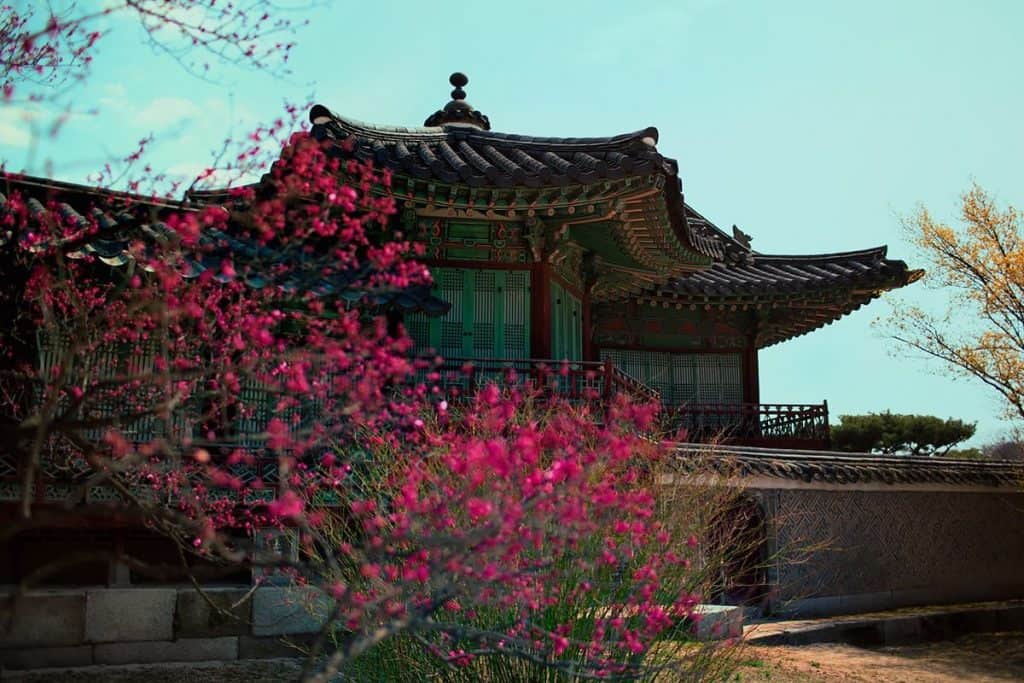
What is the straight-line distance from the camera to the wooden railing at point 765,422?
613 inches

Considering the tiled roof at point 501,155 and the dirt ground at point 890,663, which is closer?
the dirt ground at point 890,663

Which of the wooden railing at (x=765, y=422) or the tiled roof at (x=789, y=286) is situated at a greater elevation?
the tiled roof at (x=789, y=286)

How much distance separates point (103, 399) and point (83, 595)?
1.83m

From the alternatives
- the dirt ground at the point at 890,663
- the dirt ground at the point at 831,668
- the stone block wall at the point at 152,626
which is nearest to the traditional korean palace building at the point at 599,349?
the stone block wall at the point at 152,626

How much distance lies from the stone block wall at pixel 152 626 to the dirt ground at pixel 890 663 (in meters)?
3.97

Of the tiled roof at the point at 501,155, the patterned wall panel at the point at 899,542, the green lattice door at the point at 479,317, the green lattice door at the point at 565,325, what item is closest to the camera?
the tiled roof at the point at 501,155

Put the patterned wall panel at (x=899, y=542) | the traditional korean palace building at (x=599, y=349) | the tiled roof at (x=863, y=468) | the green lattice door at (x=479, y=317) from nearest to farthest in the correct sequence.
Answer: the traditional korean palace building at (x=599, y=349) → the green lattice door at (x=479, y=317) → the tiled roof at (x=863, y=468) → the patterned wall panel at (x=899, y=542)

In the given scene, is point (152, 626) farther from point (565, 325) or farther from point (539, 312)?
point (565, 325)

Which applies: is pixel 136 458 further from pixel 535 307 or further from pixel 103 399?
pixel 535 307

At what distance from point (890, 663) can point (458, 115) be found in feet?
31.6

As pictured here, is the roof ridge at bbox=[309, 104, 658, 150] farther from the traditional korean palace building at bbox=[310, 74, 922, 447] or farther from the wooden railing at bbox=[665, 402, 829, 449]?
the wooden railing at bbox=[665, 402, 829, 449]

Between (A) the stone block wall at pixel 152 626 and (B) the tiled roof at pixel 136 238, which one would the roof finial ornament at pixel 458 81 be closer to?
(B) the tiled roof at pixel 136 238

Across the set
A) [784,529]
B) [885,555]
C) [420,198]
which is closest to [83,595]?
[420,198]

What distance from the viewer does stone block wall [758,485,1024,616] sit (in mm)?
12477
